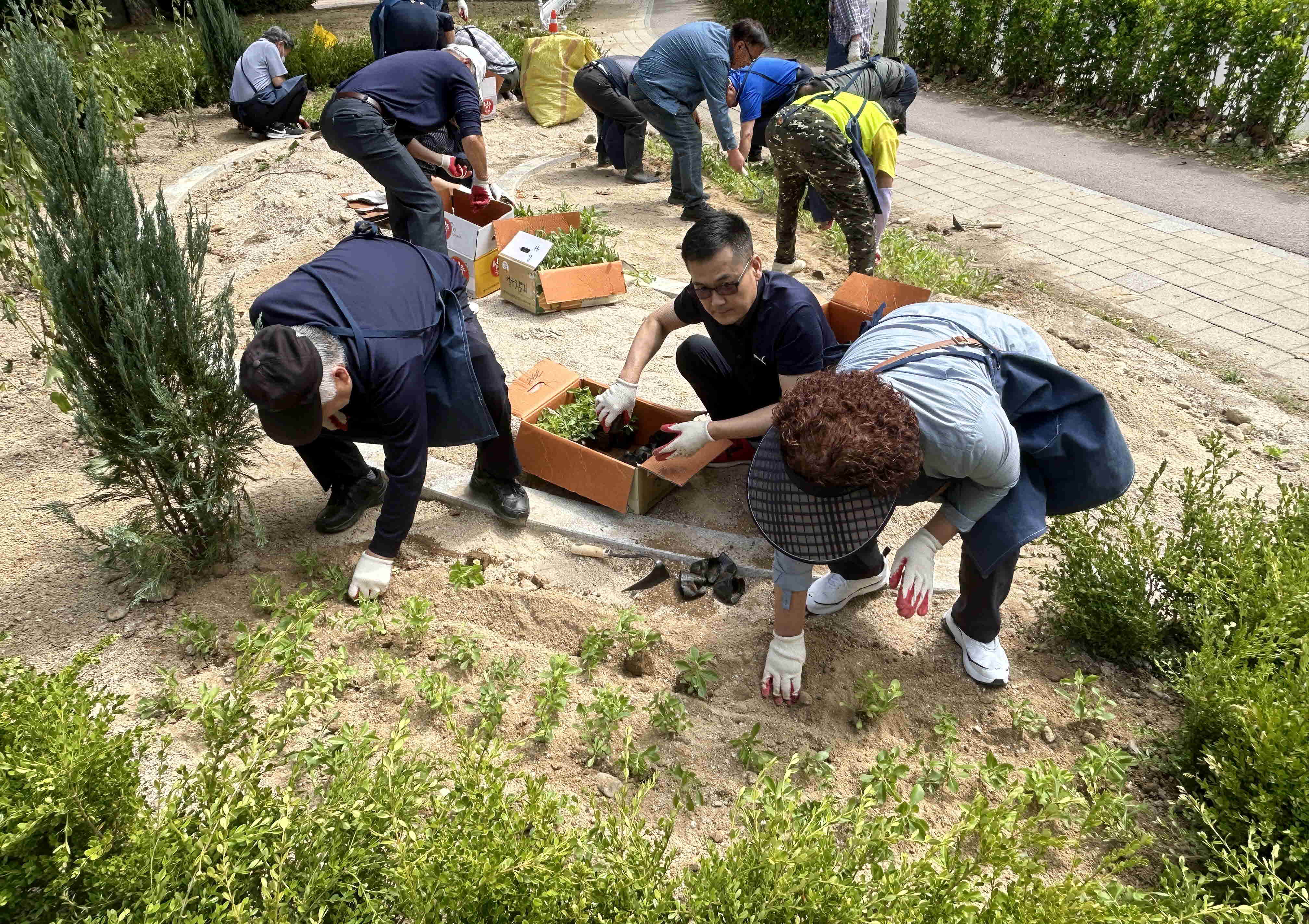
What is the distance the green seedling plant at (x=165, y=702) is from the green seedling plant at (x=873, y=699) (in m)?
1.95

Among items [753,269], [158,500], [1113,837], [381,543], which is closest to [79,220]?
[158,500]

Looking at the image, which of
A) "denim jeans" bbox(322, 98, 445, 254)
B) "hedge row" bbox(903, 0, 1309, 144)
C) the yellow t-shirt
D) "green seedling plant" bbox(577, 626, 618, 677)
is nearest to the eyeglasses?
"green seedling plant" bbox(577, 626, 618, 677)

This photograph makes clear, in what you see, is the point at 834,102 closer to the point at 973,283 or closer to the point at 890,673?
the point at 973,283

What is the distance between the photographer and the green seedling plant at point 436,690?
261 cm

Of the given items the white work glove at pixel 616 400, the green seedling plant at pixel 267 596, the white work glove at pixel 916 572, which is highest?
the white work glove at pixel 916 572

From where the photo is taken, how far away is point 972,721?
9.16 ft

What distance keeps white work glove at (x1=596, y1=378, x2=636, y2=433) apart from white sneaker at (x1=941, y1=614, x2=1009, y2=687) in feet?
5.24

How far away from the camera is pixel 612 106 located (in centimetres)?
766

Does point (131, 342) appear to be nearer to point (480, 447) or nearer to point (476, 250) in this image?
point (480, 447)

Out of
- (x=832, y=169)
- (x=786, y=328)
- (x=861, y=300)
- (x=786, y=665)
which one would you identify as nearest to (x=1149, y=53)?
(x=832, y=169)

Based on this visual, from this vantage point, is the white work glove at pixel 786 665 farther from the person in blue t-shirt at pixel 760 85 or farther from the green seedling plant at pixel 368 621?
the person in blue t-shirt at pixel 760 85

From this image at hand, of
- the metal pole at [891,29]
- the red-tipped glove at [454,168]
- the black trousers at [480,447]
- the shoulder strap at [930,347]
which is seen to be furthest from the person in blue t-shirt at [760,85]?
the shoulder strap at [930,347]

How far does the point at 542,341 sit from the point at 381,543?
7.53 feet

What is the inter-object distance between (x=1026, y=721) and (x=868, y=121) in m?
3.81
